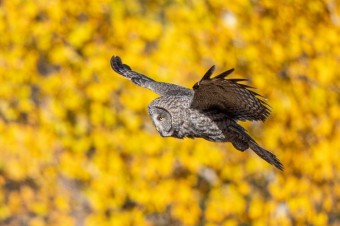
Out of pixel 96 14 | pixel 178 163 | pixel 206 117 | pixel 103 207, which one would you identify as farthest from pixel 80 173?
pixel 206 117

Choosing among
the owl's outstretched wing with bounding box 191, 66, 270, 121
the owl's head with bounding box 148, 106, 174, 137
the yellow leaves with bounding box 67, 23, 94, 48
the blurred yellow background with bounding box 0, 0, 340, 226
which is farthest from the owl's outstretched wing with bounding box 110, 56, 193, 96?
the yellow leaves with bounding box 67, 23, 94, 48

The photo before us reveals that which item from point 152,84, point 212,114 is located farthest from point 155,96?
point 212,114

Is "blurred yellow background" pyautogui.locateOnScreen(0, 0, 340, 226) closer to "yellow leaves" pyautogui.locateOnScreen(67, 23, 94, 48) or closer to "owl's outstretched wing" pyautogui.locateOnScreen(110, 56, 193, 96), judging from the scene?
"yellow leaves" pyautogui.locateOnScreen(67, 23, 94, 48)

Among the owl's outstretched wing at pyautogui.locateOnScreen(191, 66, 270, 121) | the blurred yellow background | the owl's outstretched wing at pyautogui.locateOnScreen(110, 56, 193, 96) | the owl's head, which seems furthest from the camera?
the blurred yellow background

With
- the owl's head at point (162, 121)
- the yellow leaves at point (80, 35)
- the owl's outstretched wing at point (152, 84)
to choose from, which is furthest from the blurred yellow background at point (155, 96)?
the owl's head at point (162, 121)

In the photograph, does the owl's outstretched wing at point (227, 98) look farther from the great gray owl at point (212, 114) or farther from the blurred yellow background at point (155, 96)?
the blurred yellow background at point (155, 96)

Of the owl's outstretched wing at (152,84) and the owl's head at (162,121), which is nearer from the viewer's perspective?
the owl's head at (162,121)

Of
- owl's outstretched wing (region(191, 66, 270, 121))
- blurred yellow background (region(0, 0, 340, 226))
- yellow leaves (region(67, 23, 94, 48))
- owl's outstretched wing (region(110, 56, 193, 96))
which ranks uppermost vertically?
yellow leaves (region(67, 23, 94, 48))

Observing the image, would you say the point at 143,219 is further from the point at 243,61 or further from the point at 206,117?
the point at 206,117
